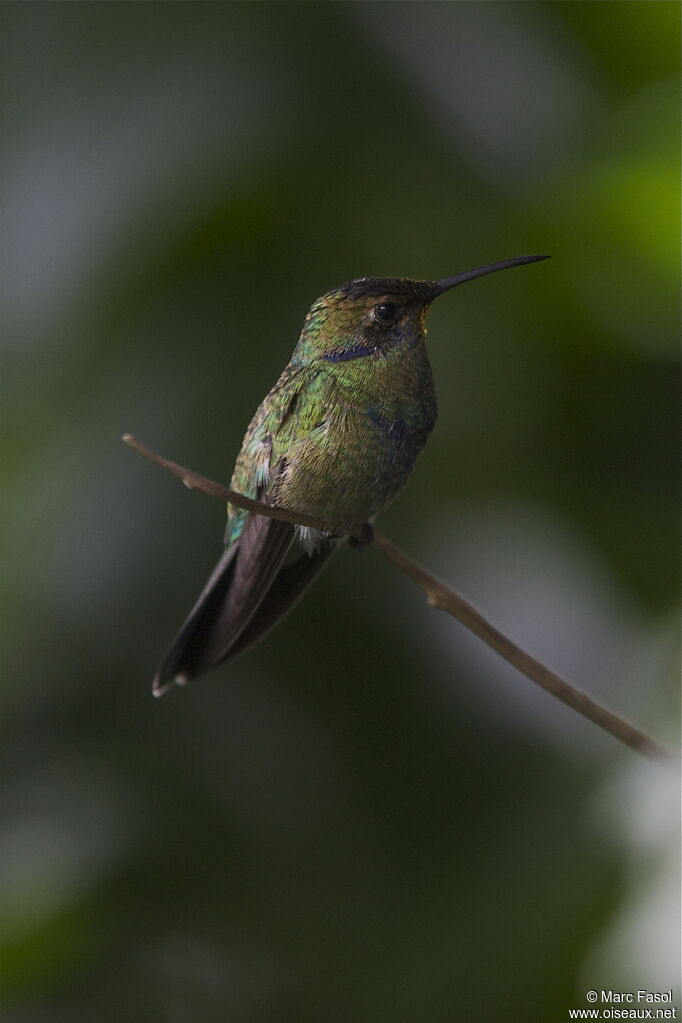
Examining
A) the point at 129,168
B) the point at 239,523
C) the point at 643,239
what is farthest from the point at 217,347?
the point at 643,239

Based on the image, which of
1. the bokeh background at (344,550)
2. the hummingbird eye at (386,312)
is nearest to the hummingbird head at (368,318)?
the hummingbird eye at (386,312)

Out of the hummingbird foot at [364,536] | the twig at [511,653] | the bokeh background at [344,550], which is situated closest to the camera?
the twig at [511,653]

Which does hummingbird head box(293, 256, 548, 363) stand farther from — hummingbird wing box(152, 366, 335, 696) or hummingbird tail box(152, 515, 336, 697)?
hummingbird tail box(152, 515, 336, 697)

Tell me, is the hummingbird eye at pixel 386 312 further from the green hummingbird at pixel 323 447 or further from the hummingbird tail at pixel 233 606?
the hummingbird tail at pixel 233 606

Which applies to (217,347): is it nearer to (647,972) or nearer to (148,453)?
(148,453)

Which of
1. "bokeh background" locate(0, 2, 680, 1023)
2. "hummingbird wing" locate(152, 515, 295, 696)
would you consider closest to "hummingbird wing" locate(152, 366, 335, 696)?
"hummingbird wing" locate(152, 515, 295, 696)

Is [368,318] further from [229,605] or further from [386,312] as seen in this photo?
[229,605]

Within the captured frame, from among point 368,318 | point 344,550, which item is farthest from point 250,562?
point 344,550
